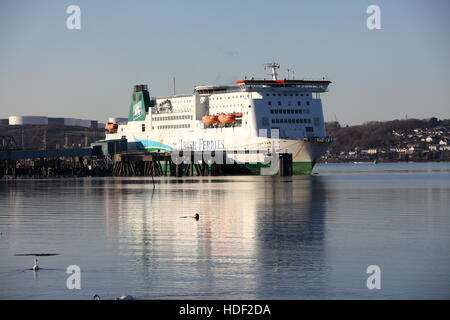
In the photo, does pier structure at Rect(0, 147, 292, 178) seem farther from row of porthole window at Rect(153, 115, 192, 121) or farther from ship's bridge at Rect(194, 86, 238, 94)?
ship's bridge at Rect(194, 86, 238, 94)

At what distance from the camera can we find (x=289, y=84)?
94.9m

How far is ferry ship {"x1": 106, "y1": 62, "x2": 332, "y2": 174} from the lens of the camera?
91.1 m

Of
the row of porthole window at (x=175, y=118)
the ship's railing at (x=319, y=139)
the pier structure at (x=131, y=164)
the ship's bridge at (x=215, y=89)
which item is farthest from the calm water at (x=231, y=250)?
the row of porthole window at (x=175, y=118)

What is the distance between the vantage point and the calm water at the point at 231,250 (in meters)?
19.6

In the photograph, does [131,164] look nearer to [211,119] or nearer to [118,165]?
[118,165]

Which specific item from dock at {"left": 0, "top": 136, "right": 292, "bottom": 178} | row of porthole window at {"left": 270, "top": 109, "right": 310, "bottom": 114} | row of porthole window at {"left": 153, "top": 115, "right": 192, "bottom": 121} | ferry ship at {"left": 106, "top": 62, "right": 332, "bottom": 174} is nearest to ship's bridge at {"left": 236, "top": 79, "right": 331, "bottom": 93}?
ferry ship at {"left": 106, "top": 62, "right": 332, "bottom": 174}

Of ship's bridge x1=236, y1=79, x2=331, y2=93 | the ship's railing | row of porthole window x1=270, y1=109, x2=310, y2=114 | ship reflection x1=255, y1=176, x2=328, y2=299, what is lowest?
ship reflection x1=255, y1=176, x2=328, y2=299

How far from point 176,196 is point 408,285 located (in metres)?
36.9

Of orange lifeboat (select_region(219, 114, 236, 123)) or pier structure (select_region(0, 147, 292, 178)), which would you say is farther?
pier structure (select_region(0, 147, 292, 178))

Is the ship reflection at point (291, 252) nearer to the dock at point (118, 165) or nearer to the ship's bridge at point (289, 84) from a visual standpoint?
the ship's bridge at point (289, 84)

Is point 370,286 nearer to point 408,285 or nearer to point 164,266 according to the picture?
point 408,285

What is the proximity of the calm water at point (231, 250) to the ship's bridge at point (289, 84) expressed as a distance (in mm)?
48318
